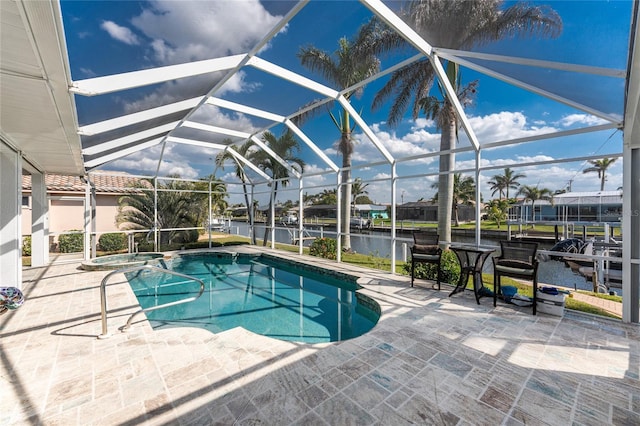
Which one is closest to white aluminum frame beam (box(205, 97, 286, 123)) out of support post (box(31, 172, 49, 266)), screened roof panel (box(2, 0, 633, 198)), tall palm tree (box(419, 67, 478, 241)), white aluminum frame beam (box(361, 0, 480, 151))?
screened roof panel (box(2, 0, 633, 198))

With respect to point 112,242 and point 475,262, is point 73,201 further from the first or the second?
point 475,262

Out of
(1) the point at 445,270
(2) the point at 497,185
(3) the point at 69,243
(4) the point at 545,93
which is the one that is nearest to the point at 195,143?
(3) the point at 69,243

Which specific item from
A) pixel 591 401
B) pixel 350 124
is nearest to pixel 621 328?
pixel 591 401

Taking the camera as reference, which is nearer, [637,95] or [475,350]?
[637,95]

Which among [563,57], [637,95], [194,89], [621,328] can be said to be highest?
[194,89]

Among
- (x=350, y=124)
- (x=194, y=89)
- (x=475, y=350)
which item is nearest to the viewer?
(x=475, y=350)

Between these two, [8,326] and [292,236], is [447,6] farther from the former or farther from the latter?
[292,236]

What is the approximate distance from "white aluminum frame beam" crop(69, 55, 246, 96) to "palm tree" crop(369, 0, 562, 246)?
3.43 m

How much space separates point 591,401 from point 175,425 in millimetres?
3526

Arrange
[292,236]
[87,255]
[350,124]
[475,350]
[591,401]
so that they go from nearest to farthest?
[591,401]
[475,350]
[87,255]
[350,124]
[292,236]

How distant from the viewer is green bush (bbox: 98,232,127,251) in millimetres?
12312

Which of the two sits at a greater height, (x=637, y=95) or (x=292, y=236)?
(x=637, y=95)

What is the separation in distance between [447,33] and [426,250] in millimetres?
4451

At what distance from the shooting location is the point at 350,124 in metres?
11.9
